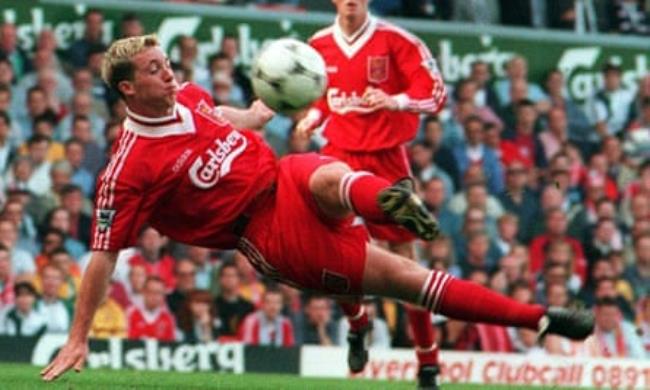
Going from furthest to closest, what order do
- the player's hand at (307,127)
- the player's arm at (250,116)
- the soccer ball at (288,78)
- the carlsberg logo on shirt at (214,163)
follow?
the player's hand at (307,127), the player's arm at (250,116), the soccer ball at (288,78), the carlsberg logo on shirt at (214,163)

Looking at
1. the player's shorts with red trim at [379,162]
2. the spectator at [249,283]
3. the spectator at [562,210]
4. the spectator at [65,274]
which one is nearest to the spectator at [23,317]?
the spectator at [65,274]

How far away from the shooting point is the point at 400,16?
840 inches

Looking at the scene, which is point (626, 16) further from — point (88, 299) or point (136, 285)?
point (88, 299)

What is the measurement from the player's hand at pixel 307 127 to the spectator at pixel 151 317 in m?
4.33

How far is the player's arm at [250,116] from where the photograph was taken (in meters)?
11.6

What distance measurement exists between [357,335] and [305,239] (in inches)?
116

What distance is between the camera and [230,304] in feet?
59.8

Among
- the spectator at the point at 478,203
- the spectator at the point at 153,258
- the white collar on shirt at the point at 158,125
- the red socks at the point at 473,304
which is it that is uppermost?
the white collar on shirt at the point at 158,125

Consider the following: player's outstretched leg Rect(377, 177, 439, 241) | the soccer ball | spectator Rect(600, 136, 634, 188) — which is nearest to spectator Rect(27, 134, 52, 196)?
spectator Rect(600, 136, 634, 188)

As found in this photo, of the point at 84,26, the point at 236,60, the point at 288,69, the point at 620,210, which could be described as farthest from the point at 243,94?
the point at 288,69

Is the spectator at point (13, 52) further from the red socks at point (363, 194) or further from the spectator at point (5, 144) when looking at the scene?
the red socks at point (363, 194)

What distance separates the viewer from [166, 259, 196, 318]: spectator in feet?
59.0

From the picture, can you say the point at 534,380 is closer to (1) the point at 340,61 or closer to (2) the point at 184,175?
(1) the point at 340,61

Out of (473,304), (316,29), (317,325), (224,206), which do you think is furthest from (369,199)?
(316,29)
